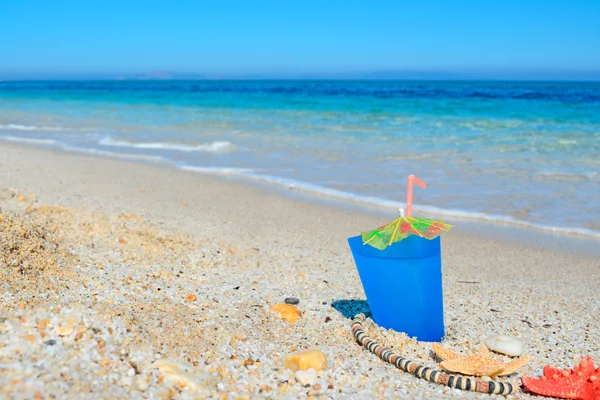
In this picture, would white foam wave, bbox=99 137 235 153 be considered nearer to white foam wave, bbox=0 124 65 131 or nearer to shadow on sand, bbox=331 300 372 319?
white foam wave, bbox=0 124 65 131

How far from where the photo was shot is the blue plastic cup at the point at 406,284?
2.69 meters

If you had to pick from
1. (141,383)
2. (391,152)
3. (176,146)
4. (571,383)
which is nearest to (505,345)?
(571,383)

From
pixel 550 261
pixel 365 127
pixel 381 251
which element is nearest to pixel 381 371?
pixel 381 251

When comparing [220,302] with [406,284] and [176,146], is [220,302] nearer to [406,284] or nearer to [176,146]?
[406,284]

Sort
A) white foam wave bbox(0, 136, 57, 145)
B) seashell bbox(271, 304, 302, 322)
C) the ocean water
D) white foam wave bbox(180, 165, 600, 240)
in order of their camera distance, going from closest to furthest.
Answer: seashell bbox(271, 304, 302, 322)
white foam wave bbox(180, 165, 600, 240)
the ocean water
white foam wave bbox(0, 136, 57, 145)

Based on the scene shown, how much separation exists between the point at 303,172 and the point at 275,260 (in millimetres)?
4372

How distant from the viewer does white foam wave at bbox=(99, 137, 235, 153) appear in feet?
37.0

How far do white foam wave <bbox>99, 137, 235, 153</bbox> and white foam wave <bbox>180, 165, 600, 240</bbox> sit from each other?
2337 mm

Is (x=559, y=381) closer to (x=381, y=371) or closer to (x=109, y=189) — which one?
(x=381, y=371)

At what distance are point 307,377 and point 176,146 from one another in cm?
987

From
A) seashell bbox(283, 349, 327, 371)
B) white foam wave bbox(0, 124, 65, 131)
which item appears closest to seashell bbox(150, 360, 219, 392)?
seashell bbox(283, 349, 327, 371)

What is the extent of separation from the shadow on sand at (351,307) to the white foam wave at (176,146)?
25.8 ft

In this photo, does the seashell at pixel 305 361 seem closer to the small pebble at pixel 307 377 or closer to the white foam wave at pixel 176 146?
the small pebble at pixel 307 377

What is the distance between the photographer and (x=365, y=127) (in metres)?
15.3
